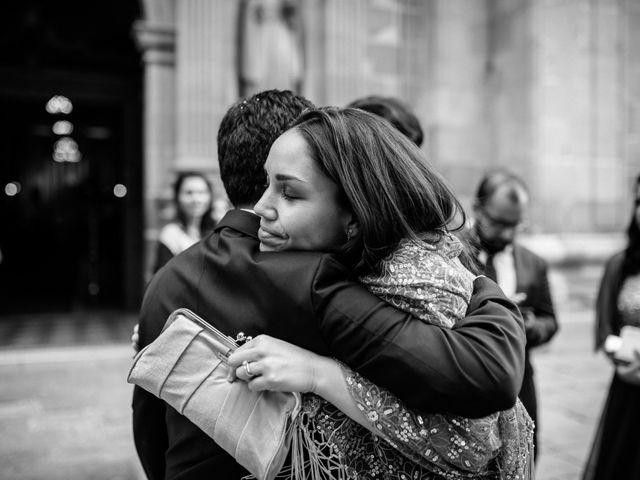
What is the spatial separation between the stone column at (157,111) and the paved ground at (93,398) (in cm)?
153

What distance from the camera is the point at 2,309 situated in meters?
9.23

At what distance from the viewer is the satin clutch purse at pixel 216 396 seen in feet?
3.58

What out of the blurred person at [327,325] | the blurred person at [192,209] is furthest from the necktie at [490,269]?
the blurred person at [192,209]

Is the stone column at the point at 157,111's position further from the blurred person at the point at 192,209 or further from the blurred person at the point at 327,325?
the blurred person at the point at 327,325

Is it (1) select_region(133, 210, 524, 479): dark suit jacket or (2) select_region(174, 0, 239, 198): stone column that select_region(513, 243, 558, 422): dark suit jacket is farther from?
(2) select_region(174, 0, 239, 198): stone column

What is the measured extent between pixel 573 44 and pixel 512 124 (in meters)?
1.30

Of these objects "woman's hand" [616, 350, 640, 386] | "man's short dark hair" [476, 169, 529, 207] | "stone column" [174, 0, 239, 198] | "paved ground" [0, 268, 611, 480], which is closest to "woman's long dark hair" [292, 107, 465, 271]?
"man's short dark hair" [476, 169, 529, 207]

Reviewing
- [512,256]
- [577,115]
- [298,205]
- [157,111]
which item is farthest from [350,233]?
[577,115]

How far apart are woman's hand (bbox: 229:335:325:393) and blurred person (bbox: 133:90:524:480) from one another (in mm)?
41

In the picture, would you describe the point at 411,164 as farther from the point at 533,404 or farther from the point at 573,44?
the point at 573,44

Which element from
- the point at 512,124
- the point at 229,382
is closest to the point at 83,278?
the point at 512,124

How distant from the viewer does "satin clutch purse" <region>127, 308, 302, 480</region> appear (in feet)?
3.58

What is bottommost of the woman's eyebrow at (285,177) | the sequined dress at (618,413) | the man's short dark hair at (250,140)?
the sequined dress at (618,413)

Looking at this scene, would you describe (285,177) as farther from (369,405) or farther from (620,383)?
(620,383)
